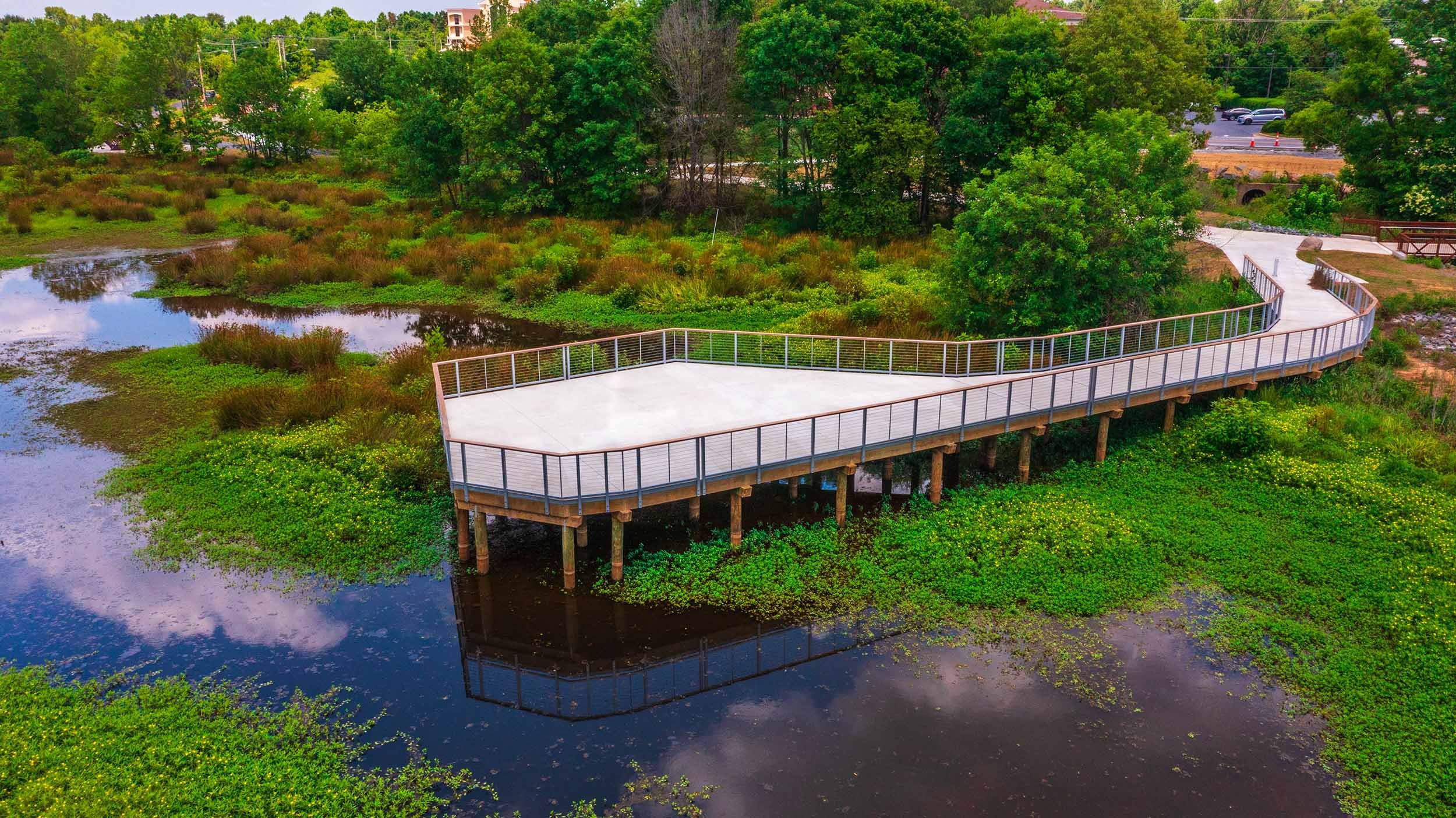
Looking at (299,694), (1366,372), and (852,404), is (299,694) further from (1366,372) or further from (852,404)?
(1366,372)

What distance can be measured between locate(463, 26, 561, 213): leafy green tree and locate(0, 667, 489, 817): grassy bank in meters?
36.8

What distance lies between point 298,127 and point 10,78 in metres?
23.7

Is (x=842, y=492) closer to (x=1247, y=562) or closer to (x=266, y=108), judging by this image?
(x=1247, y=562)

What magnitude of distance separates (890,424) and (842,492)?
1736 millimetres

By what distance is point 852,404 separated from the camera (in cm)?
2142

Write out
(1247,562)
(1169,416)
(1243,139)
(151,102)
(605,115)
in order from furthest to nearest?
(151,102), (1243,139), (605,115), (1169,416), (1247,562)

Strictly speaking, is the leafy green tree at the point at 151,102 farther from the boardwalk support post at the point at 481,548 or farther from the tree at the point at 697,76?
the boardwalk support post at the point at 481,548

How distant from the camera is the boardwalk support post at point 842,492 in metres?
20.1

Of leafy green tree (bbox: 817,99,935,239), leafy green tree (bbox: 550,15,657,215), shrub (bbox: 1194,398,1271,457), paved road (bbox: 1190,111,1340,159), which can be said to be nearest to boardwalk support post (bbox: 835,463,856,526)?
shrub (bbox: 1194,398,1271,457)

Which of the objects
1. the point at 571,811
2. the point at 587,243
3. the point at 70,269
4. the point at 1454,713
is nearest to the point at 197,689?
the point at 571,811

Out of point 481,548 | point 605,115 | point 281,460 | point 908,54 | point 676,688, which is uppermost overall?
point 908,54

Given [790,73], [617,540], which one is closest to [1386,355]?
[617,540]

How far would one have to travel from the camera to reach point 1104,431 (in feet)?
75.4

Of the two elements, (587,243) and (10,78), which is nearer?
(587,243)
